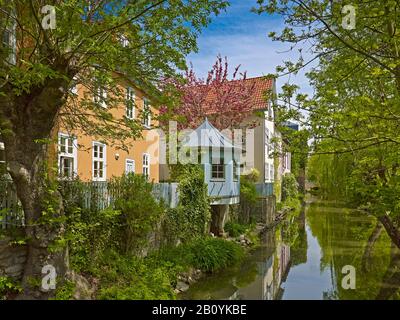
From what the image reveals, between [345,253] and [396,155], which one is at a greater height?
Answer: [396,155]

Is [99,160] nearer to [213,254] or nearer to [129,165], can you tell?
[129,165]

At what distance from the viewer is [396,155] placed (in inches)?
223

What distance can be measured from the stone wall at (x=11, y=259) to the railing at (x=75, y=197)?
17.8 inches

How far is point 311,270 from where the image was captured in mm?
12266

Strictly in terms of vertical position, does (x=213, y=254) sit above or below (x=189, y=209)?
below

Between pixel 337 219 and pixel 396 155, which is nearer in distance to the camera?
pixel 396 155

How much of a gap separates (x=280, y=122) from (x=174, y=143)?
918 cm

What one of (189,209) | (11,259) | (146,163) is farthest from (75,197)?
(146,163)

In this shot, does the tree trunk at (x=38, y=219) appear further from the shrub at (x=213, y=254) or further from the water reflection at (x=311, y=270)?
the shrub at (x=213, y=254)

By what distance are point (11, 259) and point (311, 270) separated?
10297 mm

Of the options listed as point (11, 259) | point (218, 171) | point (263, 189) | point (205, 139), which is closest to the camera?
point (11, 259)

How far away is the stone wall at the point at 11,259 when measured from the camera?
595 centimetres
